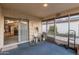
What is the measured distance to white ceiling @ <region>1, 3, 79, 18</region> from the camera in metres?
3.00

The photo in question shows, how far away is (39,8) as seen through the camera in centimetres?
316

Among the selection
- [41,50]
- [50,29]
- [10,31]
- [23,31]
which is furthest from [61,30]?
[10,31]

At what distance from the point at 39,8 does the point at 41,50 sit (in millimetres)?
1241

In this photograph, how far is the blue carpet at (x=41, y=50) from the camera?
3172 mm

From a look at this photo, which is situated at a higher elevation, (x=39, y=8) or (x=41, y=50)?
(x=39, y=8)

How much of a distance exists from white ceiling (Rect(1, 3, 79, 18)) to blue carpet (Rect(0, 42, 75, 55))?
3.07ft

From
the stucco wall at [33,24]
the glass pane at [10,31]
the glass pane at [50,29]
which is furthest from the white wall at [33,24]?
the glass pane at [10,31]

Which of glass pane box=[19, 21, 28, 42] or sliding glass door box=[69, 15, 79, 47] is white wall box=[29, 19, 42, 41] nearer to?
glass pane box=[19, 21, 28, 42]

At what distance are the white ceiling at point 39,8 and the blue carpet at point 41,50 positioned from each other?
0.94 m

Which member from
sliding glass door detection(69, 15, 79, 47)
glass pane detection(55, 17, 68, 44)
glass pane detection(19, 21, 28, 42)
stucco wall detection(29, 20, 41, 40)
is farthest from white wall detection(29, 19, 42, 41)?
sliding glass door detection(69, 15, 79, 47)

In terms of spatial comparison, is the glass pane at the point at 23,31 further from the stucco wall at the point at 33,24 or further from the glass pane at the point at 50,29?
the glass pane at the point at 50,29

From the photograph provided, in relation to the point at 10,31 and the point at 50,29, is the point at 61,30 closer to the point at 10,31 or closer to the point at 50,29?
the point at 50,29
